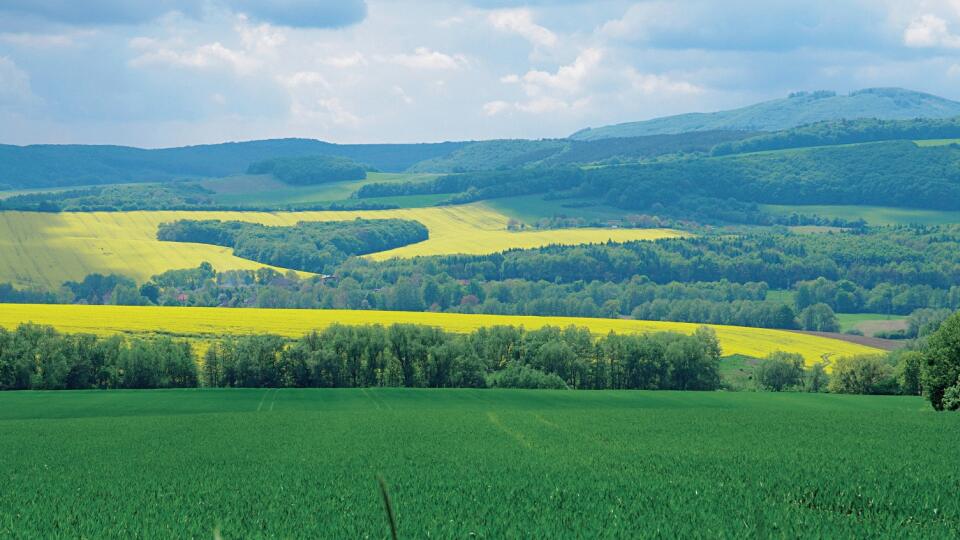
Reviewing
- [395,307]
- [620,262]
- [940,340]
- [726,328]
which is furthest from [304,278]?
[940,340]

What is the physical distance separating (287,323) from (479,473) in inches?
3003

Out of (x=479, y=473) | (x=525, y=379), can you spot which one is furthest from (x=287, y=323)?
(x=479, y=473)

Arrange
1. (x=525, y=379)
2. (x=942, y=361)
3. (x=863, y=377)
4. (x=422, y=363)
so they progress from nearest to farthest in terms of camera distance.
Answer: (x=942, y=361), (x=525, y=379), (x=422, y=363), (x=863, y=377)

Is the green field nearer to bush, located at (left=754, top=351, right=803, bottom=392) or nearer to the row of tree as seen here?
bush, located at (left=754, top=351, right=803, bottom=392)

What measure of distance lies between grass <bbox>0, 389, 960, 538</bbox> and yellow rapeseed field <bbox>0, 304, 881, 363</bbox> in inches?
1248

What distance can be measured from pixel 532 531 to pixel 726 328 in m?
109

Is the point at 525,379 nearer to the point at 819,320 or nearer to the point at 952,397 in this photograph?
the point at 952,397

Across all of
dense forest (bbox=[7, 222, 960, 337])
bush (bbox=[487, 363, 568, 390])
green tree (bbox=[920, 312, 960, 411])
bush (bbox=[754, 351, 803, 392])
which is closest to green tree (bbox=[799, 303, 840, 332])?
dense forest (bbox=[7, 222, 960, 337])

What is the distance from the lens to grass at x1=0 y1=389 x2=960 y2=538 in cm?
2078

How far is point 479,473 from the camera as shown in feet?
100

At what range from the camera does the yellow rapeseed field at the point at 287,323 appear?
95.9 m

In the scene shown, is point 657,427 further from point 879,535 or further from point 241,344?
point 241,344

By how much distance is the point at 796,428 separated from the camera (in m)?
47.2

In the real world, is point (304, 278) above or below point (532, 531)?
below
